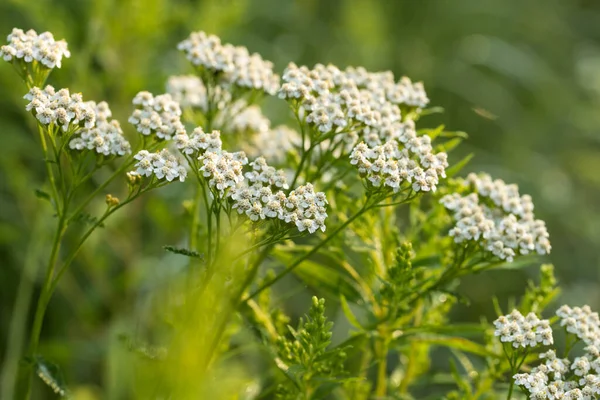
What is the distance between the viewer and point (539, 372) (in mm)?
1940

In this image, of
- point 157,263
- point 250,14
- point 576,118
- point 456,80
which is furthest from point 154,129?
point 576,118

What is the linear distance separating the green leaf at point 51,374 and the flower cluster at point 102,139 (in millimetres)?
579

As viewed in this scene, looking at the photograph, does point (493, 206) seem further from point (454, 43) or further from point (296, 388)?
point (454, 43)

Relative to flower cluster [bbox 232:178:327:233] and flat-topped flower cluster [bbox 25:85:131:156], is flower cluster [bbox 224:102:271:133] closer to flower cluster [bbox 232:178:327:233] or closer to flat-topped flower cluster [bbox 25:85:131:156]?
flat-topped flower cluster [bbox 25:85:131:156]

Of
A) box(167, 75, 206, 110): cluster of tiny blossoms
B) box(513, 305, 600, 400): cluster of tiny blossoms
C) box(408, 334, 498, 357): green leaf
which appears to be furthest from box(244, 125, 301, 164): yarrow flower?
box(513, 305, 600, 400): cluster of tiny blossoms

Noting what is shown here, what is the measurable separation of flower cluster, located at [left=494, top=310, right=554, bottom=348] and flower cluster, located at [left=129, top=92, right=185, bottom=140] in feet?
3.23

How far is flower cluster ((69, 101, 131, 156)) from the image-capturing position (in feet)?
6.95

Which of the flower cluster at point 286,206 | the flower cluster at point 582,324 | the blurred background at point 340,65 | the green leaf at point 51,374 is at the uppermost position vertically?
the blurred background at point 340,65

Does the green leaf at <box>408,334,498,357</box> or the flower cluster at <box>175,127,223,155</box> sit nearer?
the flower cluster at <box>175,127,223,155</box>

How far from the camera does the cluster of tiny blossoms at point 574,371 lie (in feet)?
6.21

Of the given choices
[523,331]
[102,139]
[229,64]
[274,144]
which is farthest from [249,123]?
[523,331]

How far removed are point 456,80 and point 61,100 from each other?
4.74m

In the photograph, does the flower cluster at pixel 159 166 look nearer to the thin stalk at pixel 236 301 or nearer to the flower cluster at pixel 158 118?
the flower cluster at pixel 158 118

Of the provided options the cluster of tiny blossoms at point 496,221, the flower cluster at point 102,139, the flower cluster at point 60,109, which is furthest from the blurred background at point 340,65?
the flower cluster at point 60,109
